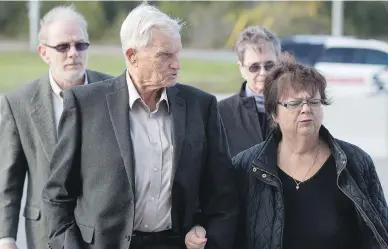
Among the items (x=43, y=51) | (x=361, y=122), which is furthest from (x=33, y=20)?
(x=43, y=51)

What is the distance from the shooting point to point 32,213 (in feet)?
13.7

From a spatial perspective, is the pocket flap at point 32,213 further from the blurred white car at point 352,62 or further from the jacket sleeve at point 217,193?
the blurred white car at point 352,62

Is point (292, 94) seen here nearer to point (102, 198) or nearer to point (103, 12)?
point (102, 198)

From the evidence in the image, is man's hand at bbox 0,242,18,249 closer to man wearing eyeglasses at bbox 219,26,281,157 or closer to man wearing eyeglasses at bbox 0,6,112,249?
man wearing eyeglasses at bbox 0,6,112,249

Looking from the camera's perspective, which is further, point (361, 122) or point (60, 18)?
point (361, 122)

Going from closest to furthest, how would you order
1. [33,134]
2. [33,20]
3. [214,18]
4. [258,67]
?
[33,134] → [258,67] → [33,20] → [214,18]

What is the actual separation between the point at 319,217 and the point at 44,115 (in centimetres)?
157

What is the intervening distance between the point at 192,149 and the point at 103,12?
28.1 meters

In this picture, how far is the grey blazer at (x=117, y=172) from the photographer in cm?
323

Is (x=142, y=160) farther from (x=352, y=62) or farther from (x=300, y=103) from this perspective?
(x=352, y=62)

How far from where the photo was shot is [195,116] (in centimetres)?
336

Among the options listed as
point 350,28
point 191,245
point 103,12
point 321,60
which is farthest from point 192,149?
point 350,28

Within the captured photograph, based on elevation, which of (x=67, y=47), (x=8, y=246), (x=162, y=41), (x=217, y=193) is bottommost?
(x=8, y=246)

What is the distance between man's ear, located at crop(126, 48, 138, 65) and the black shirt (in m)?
0.78
